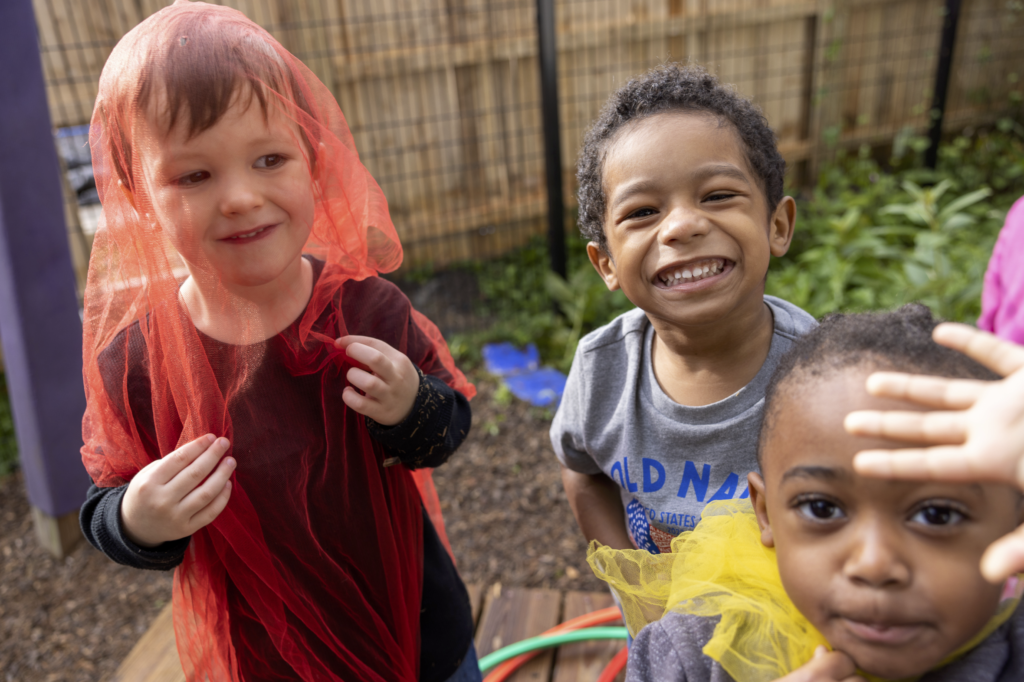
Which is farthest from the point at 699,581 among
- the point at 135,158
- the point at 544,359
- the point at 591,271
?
the point at 591,271

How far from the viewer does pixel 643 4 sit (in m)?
5.52

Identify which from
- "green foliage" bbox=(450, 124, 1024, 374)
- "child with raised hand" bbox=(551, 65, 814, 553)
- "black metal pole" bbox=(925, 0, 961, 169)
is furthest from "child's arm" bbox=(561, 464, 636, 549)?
"black metal pole" bbox=(925, 0, 961, 169)

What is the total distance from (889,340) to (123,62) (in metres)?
1.26

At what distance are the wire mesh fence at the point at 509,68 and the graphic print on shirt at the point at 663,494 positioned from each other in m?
3.79

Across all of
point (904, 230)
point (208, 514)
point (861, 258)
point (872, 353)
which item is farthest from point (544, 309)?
point (872, 353)

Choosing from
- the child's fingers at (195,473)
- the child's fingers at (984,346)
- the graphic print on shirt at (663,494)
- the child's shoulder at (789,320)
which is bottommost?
the graphic print on shirt at (663,494)

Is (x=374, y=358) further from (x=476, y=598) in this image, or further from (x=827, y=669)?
(x=476, y=598)

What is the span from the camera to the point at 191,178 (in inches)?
47.6

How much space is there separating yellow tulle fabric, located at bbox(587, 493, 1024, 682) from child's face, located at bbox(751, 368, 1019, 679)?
0.30ft

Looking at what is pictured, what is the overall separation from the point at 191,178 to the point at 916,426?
1.14 metres

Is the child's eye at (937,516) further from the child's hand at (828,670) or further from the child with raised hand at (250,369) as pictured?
the child with raised hand at (250,369)

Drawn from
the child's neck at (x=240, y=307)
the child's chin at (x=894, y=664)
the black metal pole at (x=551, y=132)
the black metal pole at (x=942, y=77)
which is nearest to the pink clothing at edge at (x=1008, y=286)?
the child's chin at (x=894, y=664)

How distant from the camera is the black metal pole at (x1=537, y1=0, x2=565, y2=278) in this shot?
4227 mm

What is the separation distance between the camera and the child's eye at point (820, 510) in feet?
2.86
